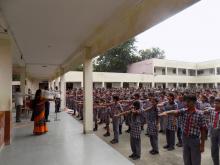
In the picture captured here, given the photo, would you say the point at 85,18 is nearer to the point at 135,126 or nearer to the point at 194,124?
the point at 135,126

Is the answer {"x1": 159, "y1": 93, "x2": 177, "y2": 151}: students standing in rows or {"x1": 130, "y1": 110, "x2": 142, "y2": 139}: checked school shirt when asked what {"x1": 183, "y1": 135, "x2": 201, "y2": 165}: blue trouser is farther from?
{"x1": 159, "y1": 93, "x2": 177, "y2": 151}: students standing in rows

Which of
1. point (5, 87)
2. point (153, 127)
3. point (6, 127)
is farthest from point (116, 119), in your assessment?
point (5, 87)

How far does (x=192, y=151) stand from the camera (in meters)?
3.57

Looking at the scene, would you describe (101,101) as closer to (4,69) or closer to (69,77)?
(4,69)

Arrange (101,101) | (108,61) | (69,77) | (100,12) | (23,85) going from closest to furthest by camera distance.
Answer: (100,12), (101,101), (23,85), (69,77), (108,61)

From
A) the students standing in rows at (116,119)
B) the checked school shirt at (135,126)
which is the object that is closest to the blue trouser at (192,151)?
the checked school shirt at (135,126)

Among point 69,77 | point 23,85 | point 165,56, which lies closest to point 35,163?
point 23,85

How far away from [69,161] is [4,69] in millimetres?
3034

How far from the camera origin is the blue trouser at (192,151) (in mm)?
3529

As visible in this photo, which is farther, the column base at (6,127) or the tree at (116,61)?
the tree at (116,61)

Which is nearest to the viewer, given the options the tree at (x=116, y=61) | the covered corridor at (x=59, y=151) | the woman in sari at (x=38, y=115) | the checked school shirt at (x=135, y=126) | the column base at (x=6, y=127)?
the covered corridor at (x=59, y=151)

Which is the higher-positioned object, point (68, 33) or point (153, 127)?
point (68, 33)

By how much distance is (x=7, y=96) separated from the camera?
584cm

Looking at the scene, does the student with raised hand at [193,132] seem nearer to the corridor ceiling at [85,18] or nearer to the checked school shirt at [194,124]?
the checked school shirt at [194,124]
